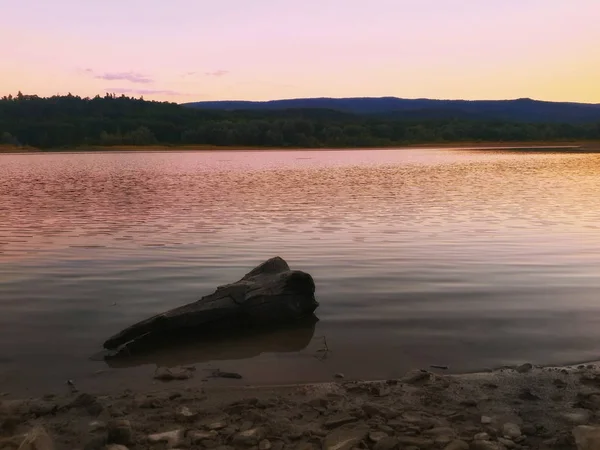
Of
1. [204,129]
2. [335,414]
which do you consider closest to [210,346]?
[335,414]

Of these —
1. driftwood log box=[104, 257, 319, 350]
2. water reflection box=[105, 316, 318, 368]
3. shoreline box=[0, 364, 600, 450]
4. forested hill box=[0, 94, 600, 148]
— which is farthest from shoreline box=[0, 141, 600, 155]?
shoreline box=[0, 364, 600, 450]

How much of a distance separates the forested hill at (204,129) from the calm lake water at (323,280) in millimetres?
111376

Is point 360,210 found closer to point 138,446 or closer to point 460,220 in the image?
point 460,220

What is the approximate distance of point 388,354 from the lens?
25.6 ft

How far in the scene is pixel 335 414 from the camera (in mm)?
5816

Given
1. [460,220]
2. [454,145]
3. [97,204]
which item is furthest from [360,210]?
[454,145]

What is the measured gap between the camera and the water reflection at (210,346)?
7684 millimetres

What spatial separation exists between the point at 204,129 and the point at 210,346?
13267 centimetres

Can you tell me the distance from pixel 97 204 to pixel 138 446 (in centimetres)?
2168

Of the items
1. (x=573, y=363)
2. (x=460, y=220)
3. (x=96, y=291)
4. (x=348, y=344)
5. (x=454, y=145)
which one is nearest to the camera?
(x=573, y=363)

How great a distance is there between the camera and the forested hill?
13312 centimetres

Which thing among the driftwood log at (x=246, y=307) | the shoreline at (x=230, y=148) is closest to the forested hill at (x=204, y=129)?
the shoreline at (x=230, y=148)

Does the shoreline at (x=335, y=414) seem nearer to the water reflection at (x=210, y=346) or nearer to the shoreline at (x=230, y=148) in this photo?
the water reflection at (x=210, y=346)

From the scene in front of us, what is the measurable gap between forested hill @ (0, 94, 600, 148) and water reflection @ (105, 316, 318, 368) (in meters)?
125
